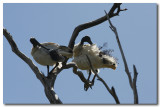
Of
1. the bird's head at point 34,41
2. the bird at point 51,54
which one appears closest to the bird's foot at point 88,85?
the bird at point 51,54

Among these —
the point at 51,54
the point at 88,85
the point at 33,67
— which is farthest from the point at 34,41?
the point at 88,85

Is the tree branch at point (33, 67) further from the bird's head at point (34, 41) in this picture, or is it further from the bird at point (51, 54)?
the bird's head at point (34, 41)

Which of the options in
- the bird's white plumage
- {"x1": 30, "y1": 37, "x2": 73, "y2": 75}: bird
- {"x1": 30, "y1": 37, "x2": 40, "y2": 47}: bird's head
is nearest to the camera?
the bird's white plumage

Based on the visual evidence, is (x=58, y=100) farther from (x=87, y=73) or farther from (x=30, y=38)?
(x=30, y=38)

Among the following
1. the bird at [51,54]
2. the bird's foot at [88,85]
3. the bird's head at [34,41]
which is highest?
the bird's head at [34,41]

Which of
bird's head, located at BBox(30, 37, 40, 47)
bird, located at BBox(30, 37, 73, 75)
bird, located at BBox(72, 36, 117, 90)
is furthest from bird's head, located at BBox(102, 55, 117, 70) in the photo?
bird's head, located at BBox(30, 37, 40, 47)

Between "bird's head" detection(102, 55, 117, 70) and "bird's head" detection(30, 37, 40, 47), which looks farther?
"bird's head" detection(30, 37, 40, 47)

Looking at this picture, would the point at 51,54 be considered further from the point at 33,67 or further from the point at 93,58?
the point at 93,58

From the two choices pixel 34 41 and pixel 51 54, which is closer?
pixel 51 54

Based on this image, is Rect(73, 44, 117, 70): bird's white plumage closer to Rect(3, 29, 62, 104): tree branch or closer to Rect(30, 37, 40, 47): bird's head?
Rect(3, 29, 62, 104): tree branch

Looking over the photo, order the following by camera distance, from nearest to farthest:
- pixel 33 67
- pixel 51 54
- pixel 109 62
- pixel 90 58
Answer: pixel 90 58
pixel 109 62
pixel 33 67
pixel 51 54

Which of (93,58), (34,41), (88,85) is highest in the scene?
(34,41)

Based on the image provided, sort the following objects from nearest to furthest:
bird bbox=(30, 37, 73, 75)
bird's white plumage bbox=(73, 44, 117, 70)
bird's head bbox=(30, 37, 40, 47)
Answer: bird's white plumage bbox=(73, 44, 117, 70), bird bbox=(30, 37, 73, 75), bird's head bbox=(30, 37, 40, 47)

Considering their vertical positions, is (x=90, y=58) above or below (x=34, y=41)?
below
